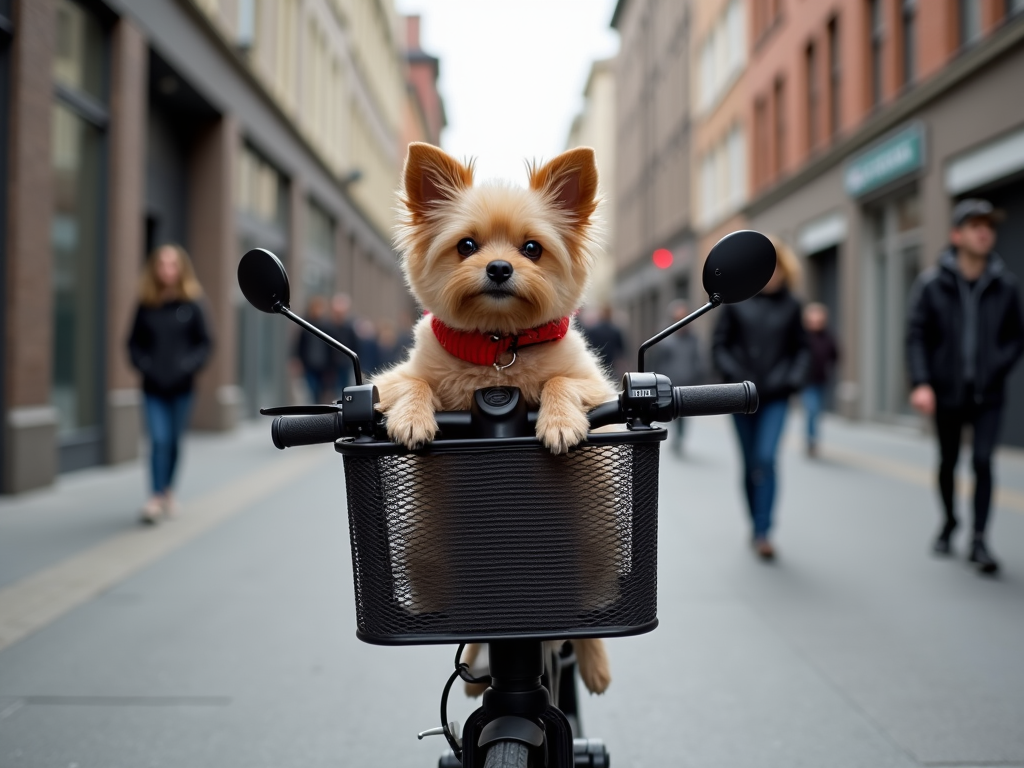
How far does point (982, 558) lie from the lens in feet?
18.8

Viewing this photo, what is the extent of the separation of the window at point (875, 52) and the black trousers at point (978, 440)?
12.8 meters

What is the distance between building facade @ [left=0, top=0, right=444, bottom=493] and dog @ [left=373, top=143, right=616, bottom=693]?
193 millimetres

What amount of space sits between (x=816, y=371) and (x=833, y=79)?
9294mm

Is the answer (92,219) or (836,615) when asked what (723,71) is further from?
(836,615)

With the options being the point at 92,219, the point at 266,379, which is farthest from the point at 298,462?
the point at 266,379

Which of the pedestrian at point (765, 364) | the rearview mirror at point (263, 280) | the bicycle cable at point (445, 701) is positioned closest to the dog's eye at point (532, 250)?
the rearview mirror at point (263, 280)

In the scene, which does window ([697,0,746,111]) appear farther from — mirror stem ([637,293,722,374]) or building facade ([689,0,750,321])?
mirror stem ([637,293,722,374])

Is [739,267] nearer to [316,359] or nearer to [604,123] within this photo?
[316,359]

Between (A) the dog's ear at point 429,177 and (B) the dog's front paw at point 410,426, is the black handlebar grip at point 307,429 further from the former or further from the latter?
(A) the dog's ear at point 429,177

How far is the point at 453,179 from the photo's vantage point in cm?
194

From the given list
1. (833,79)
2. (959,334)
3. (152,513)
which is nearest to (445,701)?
(959,334)

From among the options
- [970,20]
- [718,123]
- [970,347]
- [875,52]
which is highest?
[718,123]

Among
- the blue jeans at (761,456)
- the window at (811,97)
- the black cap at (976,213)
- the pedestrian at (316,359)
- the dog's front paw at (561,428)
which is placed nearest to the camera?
the dog's front paw at (561,428)

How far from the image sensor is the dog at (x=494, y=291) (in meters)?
1.82
